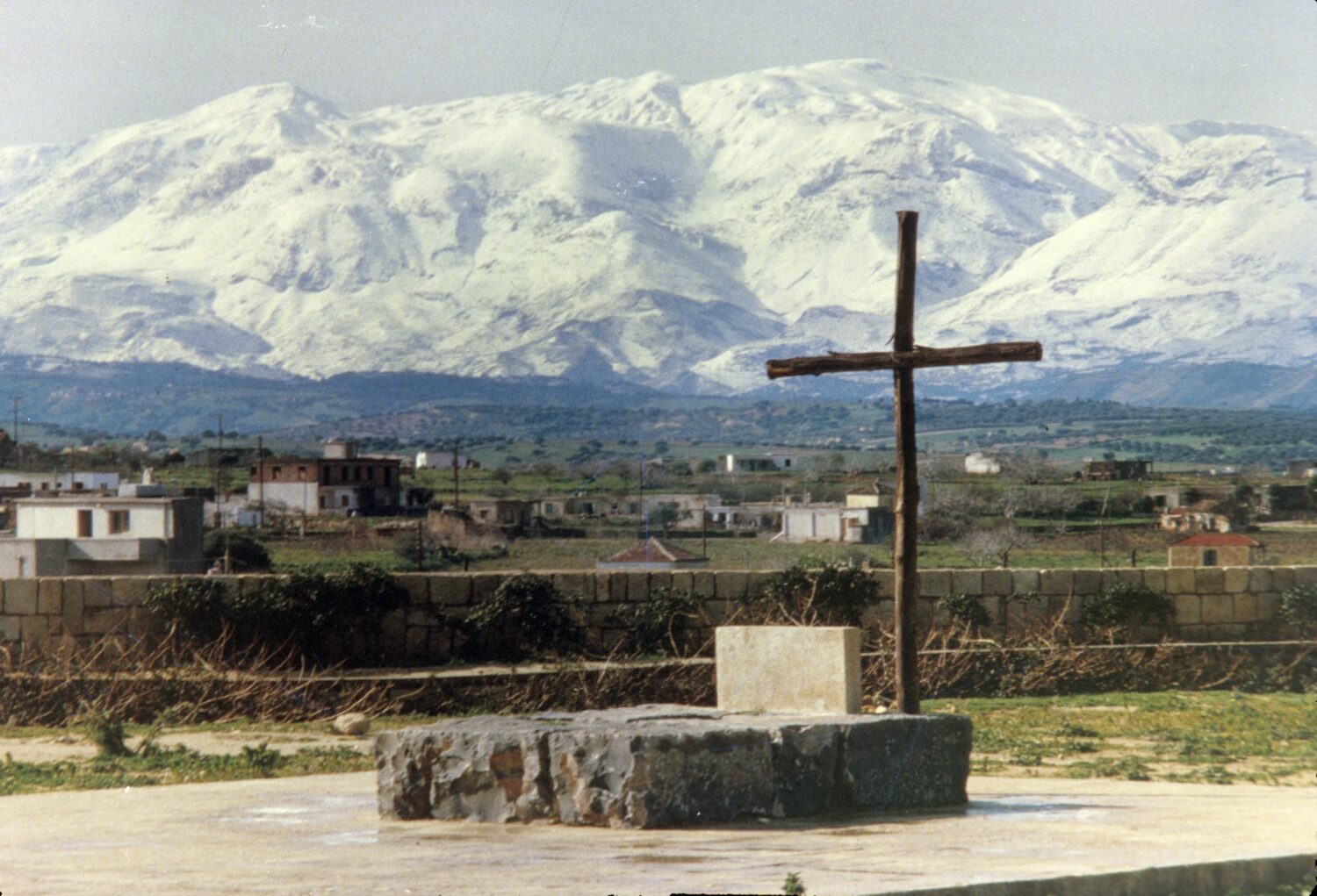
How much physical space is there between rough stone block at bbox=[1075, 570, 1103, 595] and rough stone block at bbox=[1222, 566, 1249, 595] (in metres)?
1.48

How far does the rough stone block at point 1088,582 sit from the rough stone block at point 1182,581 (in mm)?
815

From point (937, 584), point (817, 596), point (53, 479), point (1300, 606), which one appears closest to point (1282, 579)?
point (1300, 606)

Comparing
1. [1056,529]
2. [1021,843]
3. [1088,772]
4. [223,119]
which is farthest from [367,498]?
[223,119]

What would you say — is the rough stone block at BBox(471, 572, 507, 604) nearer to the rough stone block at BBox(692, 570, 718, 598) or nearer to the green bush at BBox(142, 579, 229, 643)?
the rough stone block at BBox(692, 570, 718, 598)

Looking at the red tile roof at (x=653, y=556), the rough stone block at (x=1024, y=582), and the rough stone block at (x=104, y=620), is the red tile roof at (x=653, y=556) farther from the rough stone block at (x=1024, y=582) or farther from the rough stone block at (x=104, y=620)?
the rough stone block at (x=104, y=620)

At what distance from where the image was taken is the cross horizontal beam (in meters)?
10.1

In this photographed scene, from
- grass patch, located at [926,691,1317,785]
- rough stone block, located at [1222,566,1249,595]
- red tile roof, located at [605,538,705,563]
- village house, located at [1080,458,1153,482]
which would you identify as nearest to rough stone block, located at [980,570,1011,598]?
grass patch, located at [926,691,1317,785]

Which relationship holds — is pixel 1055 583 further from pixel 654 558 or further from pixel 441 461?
pixel 441 461

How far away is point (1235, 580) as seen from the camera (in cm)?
2006

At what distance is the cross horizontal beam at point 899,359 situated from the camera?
1014 centimetres

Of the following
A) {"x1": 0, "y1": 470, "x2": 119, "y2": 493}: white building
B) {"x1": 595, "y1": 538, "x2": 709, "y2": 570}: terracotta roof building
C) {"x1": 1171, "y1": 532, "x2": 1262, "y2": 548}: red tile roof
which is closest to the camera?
{"x1": 1171, "y1": 532, "x2": 1262, "y2": 548}: red tile roof

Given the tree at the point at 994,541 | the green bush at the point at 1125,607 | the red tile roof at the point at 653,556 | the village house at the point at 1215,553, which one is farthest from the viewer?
the tree at the point at 994,541

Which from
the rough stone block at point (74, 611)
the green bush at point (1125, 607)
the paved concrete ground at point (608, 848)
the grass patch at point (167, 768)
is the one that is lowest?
the grass patch at point (167, 768)

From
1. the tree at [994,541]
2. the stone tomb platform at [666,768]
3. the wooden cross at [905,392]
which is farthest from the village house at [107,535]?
the stone tomb platform at [666,768]
